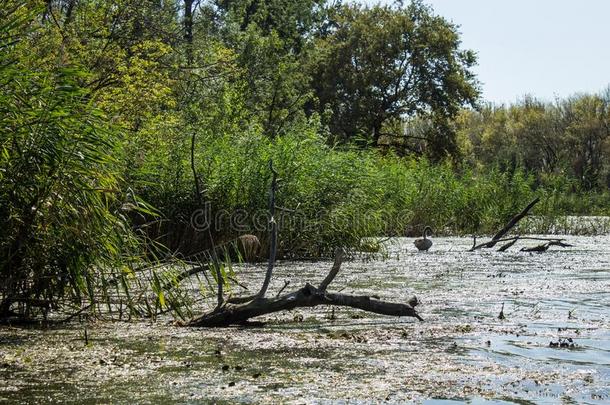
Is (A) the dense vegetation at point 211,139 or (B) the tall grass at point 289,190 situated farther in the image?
(B) the tall grass at point 289,190

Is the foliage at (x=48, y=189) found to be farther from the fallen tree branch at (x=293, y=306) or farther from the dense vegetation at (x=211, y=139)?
the fallen tree branch at (x=293, y=306)

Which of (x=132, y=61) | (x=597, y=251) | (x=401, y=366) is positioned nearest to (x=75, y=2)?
(x=132, y=61)

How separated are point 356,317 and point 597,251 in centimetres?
1197

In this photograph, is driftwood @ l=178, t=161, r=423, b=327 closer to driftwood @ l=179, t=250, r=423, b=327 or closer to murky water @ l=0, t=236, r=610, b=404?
driftwood @ l=179, t=250, r=423, b=327

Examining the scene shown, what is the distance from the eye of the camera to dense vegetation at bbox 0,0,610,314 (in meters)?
8.37

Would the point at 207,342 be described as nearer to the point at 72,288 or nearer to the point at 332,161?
the point at 72,288

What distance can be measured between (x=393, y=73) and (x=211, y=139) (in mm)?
31442

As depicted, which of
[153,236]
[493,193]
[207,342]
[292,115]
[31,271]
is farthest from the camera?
[292,115]

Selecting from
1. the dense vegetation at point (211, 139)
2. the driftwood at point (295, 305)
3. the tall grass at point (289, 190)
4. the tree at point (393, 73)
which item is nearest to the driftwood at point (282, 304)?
the driftwood at point (295, 305)

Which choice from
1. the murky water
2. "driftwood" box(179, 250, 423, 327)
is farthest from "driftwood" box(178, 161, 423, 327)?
the murky water

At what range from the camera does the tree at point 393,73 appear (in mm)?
48969

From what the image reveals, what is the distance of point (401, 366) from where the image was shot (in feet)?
22.7

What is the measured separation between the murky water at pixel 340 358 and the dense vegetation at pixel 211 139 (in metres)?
1.06

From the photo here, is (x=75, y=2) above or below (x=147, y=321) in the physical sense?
above
